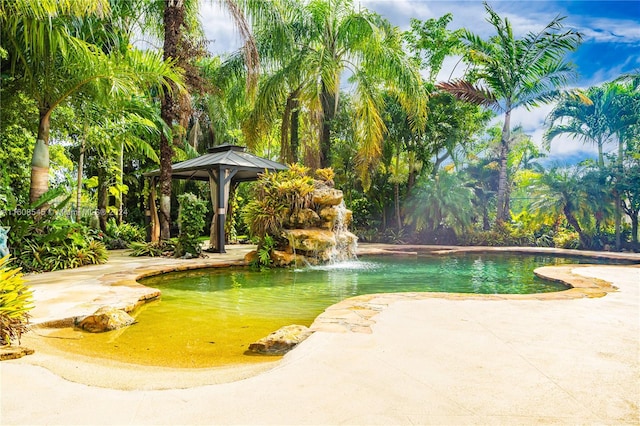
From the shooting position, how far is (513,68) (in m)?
15.3

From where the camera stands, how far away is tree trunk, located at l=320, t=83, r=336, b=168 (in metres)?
13.9

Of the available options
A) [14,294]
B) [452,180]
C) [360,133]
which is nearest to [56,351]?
[14,294]

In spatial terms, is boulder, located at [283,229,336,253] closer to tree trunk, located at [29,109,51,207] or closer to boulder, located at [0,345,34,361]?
tree trunk, located at [29,109,51,207]

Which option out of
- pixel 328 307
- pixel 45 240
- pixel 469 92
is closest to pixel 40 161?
pixel 45 240

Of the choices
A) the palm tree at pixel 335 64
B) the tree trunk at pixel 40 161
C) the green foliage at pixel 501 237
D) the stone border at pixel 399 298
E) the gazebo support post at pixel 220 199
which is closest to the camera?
the stone border at pixel 399 298

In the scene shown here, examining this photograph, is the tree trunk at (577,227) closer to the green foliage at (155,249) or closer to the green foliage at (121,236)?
the green foliage at (155,249)

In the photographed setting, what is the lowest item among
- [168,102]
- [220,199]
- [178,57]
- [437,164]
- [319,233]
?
[319,233]

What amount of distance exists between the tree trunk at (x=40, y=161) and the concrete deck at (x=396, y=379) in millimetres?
4663

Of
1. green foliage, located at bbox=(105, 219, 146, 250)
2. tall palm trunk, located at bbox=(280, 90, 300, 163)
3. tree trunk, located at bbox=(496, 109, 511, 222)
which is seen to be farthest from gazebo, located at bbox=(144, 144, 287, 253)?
tree trunk, located at bbox=(496, 109, 511, 222)

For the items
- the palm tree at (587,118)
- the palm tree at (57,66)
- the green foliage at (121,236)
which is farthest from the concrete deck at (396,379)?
the palm tree at (587,118)

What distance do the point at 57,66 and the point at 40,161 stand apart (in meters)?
1.76

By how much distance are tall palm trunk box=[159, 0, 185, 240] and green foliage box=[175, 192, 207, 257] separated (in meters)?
0.68

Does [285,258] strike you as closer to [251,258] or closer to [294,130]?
[251,258]

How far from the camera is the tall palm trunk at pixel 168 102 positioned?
10.3 m
